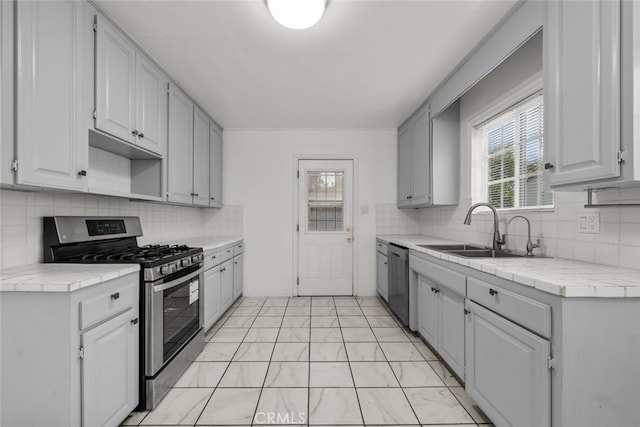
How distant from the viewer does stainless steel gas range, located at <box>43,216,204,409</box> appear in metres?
1.73

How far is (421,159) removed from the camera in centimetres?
329

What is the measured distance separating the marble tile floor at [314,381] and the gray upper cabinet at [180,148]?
145 centimetres

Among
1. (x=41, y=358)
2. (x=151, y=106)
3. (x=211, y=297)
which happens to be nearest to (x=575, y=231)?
(x=41, y=358)

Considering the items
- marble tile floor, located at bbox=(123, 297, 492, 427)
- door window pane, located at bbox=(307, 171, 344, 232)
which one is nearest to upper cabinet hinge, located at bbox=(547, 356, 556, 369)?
marble tile floor, located at bbox=(123, 297, 492, 427)

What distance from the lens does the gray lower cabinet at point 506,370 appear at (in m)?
1.20

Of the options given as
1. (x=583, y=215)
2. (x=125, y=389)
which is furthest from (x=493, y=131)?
(x=125, y=389)

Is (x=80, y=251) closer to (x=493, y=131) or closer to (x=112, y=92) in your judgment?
(x=112, y=92)

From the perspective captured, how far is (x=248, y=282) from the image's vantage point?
4133mm

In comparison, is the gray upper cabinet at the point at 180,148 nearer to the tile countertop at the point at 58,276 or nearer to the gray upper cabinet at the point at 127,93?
the gray upper cabinet at the point at 127,93

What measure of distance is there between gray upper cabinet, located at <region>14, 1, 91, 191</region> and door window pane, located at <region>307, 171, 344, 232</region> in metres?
2.83

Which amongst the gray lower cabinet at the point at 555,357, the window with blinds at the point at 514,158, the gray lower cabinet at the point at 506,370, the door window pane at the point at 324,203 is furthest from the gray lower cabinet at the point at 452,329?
the door window pane at the point at 324,203

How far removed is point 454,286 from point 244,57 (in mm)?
2336

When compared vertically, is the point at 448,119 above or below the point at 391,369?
above

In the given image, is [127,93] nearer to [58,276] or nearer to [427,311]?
[58,276]
